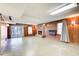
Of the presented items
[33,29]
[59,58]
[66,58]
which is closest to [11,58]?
[59,58]

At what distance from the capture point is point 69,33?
593 cm

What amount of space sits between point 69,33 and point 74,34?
467mm

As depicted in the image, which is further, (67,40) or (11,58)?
(67,40)

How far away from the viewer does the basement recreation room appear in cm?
331

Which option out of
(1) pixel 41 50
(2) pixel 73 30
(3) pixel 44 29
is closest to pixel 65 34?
(2) pixel 73 30

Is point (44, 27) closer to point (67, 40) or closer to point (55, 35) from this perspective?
point (55, 35)

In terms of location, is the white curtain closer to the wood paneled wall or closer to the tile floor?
the wood paneled wall

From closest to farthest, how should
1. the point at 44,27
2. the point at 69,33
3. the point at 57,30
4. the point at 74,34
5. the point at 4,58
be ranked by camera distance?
the point at 4,58
the point at 74,34
the point at 69,33
the point at 57,30
the point at 44,27

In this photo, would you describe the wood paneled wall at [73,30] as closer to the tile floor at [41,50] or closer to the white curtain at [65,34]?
the white curtain at [65,34]

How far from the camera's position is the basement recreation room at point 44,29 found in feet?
10.9

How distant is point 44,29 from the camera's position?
32.7 ft

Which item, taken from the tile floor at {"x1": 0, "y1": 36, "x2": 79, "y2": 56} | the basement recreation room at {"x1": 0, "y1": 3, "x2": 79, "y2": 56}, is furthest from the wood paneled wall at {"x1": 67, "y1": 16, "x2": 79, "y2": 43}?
the tile floor at {"x1": 0, "y1": 36, "x2": 79, "y2": 56}

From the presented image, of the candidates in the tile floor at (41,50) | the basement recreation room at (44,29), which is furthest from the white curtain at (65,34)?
the tile floor at (41,50)

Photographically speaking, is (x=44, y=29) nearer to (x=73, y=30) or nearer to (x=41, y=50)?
(x=73, y=30)
